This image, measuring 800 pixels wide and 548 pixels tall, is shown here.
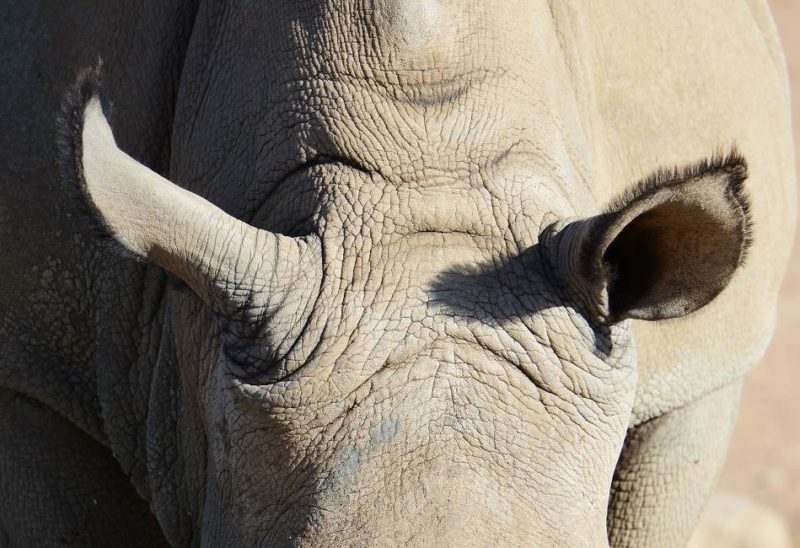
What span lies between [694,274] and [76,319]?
5.56 feet

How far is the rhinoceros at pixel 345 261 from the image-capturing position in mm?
2895

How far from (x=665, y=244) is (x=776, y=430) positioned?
8.01 m

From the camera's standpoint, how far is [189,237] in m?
2.94

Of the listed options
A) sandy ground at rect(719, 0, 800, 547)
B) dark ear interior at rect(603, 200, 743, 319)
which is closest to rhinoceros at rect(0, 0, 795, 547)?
dark ear interior at rect(603, 200, 743, 319)

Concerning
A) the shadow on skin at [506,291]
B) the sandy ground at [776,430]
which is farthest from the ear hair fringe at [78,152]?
the sandy ground at [776,430]

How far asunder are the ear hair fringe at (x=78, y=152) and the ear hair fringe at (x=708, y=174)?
956 mm

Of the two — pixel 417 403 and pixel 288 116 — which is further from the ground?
pixel 288 116

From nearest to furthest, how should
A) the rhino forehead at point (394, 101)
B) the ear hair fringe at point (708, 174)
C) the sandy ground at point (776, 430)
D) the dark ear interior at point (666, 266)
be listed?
the ear hair fringe at point (708, 174) → the dark ear interior at point (666, 266) → the rhino forehead at point (394, 101) → the sandy ground at point (776, 430)

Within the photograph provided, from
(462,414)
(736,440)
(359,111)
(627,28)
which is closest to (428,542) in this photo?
(462,414)

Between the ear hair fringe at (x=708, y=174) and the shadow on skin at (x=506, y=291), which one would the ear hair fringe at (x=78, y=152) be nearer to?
the shadow on skin at (x=506, y=291)

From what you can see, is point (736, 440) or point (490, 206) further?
point (736, 440)

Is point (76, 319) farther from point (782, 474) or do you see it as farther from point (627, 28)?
point (782, 474)

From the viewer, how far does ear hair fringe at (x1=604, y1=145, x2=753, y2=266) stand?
287 centimetres

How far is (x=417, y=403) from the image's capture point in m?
2.88
